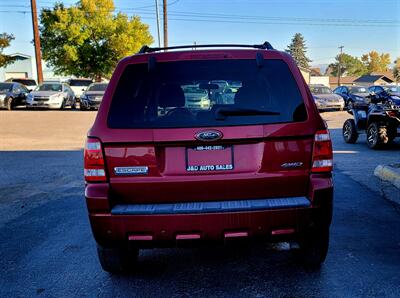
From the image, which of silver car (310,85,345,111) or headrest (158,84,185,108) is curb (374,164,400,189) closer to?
headrest (158,84,185,108)

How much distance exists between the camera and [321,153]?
10.7 ft

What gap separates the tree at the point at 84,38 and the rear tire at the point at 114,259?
39.7m

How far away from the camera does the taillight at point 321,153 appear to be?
10.7ft

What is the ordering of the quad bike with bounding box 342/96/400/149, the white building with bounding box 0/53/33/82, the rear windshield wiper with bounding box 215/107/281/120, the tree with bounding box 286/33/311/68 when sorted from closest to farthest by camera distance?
the rear windshield wiper with bounding box 215/107/281/120 < the quad bike with bounding box 342/96/400/149 < the white building with bounding box 0/53/33/82 < the tree with bounding box 286/33/311/68

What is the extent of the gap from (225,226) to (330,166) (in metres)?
0.92

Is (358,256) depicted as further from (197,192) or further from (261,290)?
(197,192)

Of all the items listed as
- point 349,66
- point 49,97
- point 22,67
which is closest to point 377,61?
point 349,66

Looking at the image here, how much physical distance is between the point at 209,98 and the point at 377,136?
27.2 ft

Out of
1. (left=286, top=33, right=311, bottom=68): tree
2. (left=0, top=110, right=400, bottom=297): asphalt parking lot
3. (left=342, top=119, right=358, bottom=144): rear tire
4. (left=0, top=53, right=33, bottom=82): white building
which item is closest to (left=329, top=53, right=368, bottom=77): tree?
(left=286, top=33, right=311, bottom=68): tree

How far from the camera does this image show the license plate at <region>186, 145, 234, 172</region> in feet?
10.3

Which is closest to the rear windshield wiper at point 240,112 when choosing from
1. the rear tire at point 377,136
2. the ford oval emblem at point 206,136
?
the ford oval emblem at point 206,136

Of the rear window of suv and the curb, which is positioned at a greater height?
the rear window of suv

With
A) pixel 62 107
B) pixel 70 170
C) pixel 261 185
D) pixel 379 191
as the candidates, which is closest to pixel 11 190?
pixel 70 170

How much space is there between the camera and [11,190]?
7.13 m
